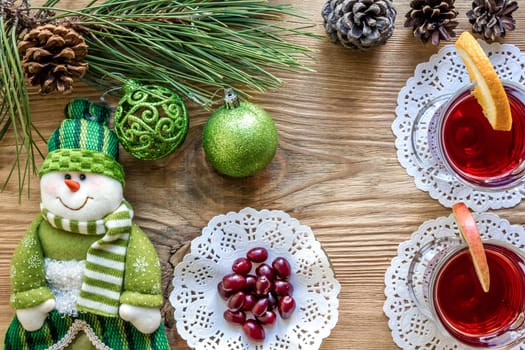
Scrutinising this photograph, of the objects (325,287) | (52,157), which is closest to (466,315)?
(325,287)

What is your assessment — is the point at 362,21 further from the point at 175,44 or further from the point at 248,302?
the point at 248,302

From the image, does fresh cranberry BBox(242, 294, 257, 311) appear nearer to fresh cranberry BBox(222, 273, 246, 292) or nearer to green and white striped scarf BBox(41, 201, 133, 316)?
fresh cranberry BBox(222, 273, 246, 292)

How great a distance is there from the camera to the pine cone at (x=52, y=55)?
0.82m

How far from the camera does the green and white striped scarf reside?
888 millimetres

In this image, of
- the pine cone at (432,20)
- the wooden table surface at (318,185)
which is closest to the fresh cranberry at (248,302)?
the wooden table surface at (318,185)

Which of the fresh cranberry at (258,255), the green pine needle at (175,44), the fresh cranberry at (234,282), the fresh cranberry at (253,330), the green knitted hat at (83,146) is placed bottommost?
the fresh cranberry at (253,330)

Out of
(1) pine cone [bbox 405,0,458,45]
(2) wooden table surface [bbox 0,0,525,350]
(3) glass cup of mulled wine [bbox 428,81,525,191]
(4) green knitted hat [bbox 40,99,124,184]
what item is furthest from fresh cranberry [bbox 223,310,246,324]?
(1) pine cone [bbox 405,0,458,45]

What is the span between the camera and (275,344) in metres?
0.95

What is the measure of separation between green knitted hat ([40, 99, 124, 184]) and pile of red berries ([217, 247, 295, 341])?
213 millimetres

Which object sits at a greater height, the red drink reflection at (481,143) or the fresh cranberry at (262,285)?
the red drink reflection at (481,143)

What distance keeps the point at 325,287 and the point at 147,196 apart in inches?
11.7

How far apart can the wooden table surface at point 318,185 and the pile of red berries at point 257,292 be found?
77 millimetres

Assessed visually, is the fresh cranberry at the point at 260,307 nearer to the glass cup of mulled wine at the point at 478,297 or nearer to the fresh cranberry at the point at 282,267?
the fresh cranberry at the point at 282,267

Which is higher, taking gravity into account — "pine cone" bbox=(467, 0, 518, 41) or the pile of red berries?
"pine cone" bbox=(467, 0, 518, 41)
